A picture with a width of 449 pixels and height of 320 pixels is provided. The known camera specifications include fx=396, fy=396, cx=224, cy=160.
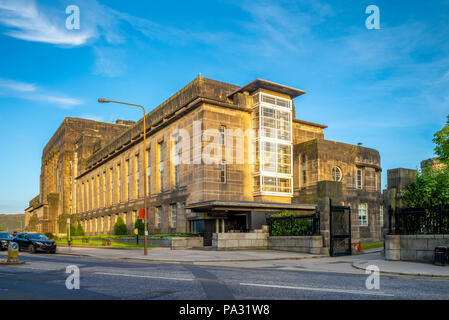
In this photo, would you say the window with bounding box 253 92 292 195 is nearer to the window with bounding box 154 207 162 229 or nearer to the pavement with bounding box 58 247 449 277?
the window with bounding box 154 207 162 229

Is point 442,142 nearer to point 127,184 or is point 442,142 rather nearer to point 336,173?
point 336,173

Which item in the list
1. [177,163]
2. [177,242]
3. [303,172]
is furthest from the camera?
[177,163]

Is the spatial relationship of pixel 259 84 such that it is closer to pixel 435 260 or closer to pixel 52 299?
pixel 435 260

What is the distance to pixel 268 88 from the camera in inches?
1715

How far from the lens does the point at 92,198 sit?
3083 inches

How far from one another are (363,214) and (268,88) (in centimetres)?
1821

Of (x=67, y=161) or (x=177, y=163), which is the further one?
(x=67, y=161)

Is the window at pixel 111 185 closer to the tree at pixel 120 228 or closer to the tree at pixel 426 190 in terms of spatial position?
the tree at pixel 120 228

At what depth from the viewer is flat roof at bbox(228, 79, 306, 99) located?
138 ft

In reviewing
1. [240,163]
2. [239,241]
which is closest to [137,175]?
[240,163]

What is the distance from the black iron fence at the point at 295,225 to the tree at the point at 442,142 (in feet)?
88.0

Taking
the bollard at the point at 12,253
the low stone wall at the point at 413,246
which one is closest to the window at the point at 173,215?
the bollard at the point at 12,253
